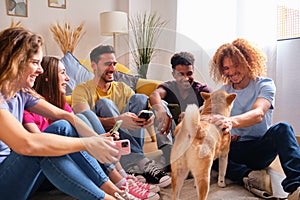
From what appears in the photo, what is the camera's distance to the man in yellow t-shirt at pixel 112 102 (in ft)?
3.60

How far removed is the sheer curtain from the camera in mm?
2373

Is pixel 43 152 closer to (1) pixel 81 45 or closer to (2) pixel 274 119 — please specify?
(2) pixel 274 119

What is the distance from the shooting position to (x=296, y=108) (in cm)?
226

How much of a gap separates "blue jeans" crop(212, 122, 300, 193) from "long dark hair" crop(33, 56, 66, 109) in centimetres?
81

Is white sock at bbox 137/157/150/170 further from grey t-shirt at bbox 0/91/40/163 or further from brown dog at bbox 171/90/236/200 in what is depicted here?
grey t-shirt at bbox 0/91/40/163

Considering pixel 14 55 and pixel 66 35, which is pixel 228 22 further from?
pixel 14 55

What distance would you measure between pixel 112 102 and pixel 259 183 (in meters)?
0.71

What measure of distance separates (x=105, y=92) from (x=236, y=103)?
25.3 inches

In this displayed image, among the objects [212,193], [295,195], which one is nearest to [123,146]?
[212,193]

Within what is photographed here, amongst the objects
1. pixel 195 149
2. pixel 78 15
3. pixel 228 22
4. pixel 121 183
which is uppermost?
pixel 78 15

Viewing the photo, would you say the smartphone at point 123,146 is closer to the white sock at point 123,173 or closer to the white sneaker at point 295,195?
the white sock at point 123,173

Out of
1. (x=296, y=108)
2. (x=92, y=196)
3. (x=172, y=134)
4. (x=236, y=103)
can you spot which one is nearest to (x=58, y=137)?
(x=92, y=196)

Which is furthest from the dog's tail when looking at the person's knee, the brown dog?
Answer: the person's knee

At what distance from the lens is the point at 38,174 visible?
1028 millimetres
